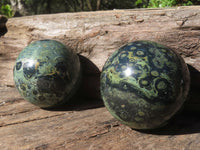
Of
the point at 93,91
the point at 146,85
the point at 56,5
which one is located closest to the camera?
the point at 146,85

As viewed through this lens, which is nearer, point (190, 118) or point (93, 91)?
point (190, 118)

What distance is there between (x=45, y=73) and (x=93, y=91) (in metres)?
1.03

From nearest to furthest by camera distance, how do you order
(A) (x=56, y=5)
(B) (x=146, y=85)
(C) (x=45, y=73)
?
(B) (x=146, y=85), (C) (x=45, y=73), (A) (x=56, y=5)

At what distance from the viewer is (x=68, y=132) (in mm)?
2498

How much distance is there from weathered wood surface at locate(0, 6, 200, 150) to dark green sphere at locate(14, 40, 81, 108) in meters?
0.31

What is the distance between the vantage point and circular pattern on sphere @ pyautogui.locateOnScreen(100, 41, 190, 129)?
2143 mm

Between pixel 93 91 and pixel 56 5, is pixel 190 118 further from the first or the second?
pixel 56 5

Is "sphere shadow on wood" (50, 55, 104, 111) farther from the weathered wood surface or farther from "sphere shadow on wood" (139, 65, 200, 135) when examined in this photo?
"sphere shadow on wood" (139, 65, 200, 135)

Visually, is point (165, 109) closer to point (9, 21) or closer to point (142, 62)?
point (142, 62)

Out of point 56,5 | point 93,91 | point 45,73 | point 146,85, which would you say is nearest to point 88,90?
point 93,91

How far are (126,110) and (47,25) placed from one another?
2129 millimetres

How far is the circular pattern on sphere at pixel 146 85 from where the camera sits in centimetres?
214

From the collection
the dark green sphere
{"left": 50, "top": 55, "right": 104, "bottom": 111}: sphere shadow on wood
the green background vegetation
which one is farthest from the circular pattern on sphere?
the green background vegetation

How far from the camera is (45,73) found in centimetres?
271
